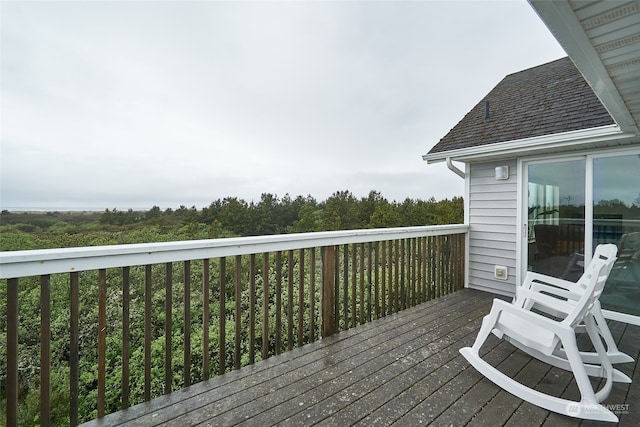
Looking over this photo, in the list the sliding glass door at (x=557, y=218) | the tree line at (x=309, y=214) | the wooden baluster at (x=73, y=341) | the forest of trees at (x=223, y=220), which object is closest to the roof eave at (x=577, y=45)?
the sliding glass door at (x=557, y=218)

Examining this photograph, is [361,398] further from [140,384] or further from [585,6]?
[140,384]

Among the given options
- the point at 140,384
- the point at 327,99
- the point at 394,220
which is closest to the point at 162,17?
the point at 327,99

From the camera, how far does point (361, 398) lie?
72.7 inches

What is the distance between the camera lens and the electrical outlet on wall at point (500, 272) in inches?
163

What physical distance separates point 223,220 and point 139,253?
9.98 metres

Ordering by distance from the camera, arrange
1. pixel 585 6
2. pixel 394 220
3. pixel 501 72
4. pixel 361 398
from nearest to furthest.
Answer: pixel 585 6 → pixel 361 398 → pixel 501 72 → pixel 394 220

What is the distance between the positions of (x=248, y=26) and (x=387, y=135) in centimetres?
Answer: 604

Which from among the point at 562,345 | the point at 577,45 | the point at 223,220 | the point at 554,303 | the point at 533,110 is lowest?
the point at 562,345

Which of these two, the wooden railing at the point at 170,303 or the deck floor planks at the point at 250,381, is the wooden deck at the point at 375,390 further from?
the wooden railing at the point at 170,303

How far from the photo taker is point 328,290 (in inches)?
110

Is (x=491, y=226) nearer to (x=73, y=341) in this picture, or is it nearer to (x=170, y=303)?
(x=170, y=303)

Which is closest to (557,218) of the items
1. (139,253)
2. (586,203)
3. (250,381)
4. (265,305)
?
(586,203)

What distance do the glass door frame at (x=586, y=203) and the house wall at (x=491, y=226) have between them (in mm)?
69

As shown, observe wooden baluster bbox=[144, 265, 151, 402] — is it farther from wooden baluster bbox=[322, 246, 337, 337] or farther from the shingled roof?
the shingled roof
